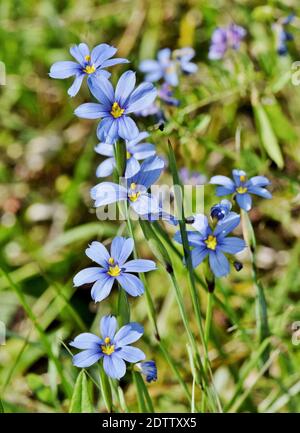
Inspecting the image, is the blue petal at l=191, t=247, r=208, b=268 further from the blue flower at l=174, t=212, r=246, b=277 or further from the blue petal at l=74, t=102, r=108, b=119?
the blue petal at l=74, t=102, r=108, b=119

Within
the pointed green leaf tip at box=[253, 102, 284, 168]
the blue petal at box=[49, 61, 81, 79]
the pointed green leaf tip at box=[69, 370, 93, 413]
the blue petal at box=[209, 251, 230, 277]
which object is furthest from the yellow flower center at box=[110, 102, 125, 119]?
the pointed green leaf tip at box=[253, 102, 284, 168]

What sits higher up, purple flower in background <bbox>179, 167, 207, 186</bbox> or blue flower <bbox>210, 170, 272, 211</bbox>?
purple flower in background <bbox>179, 167, 207, 186</bbox>

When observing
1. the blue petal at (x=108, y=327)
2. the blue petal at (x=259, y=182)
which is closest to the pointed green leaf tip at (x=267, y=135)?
the blue petal at (x=259, y=182)

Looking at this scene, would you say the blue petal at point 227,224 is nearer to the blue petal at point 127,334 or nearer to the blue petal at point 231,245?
the blue petal at point 231,245

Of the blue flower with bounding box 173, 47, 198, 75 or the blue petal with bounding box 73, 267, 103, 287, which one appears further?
the blue flower with bounding box 173, 47, 198, 75
